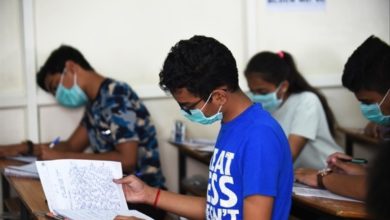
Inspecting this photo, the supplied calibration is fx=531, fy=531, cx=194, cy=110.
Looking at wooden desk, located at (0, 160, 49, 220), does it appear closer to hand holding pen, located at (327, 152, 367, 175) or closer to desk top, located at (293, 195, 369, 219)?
desk top, located at (293, 195, 369, 219)

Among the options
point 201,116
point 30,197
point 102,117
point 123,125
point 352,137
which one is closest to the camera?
point 201,116

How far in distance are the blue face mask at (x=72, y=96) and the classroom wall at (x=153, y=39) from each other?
20 centimetres

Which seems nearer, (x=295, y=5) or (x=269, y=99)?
(x=269, y=99)

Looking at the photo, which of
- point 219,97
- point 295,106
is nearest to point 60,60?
point 295,106

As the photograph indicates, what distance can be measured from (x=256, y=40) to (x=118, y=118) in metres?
1.23

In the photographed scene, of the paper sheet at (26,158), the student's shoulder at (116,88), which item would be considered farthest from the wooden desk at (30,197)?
the student's shoulder at (116,88)

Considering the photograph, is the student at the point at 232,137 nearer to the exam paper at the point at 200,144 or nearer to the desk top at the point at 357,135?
the exam paper at the point at 200,144

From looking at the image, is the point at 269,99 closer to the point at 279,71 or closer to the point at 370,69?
the point at 279,71

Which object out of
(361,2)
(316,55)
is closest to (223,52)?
(316,55)

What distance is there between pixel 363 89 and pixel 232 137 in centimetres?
80

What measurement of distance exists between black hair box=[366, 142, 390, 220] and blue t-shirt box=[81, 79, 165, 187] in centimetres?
188

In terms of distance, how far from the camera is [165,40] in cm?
327

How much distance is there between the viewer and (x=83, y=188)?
177cm

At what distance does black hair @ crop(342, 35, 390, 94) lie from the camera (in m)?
2.05
